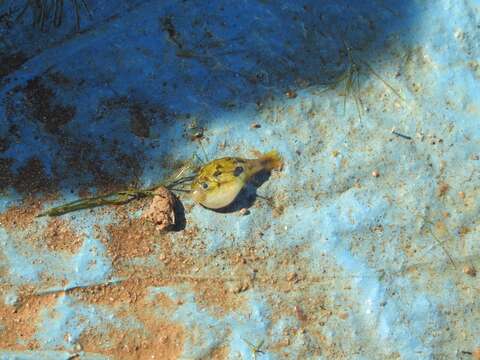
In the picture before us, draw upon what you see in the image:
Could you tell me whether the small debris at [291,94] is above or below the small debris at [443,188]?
above

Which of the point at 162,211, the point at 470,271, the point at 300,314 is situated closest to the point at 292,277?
the point at 300,314

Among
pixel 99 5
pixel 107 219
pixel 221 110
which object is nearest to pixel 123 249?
pixel 107 219

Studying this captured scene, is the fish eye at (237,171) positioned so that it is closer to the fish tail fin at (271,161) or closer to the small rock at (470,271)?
the fish tail fin at (271,161)

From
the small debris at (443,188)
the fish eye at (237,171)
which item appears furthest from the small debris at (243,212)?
the small debris at (443,188)

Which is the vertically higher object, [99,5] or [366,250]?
[99,5]

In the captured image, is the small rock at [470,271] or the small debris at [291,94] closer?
the small rock at [470,271]

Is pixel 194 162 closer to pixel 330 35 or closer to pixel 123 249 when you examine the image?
pixel 123 249
